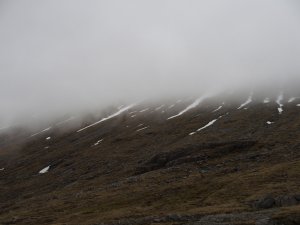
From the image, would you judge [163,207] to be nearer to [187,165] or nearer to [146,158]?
[187,165]

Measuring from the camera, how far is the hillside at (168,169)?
55.3 metres

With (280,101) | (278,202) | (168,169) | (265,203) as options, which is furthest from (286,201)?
(280,101)

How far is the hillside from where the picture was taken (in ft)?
181

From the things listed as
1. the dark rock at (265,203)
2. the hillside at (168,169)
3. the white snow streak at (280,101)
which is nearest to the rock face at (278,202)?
the dark rock at (265,203)

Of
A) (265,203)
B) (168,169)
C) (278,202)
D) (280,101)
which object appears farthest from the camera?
(280,101)

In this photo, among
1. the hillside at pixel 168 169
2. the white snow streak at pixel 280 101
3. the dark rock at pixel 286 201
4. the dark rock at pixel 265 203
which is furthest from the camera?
the white snow streak at pixel 280 101

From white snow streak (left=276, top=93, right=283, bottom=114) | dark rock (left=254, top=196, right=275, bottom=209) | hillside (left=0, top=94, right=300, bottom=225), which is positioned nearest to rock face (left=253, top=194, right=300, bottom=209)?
dark rock (left=254, top=196, right=275, bottom=209)

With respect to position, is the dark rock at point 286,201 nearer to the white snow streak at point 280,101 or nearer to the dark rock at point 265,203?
the dark rock at point 265,203

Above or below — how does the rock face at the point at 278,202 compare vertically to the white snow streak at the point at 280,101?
above

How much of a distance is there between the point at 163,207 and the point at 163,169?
3344cm

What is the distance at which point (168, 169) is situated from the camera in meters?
93.1

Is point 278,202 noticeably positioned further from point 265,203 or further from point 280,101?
point 280,101

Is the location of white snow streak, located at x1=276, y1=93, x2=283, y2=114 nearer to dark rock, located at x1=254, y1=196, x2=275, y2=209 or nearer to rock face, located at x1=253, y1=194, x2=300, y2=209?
dark rock, located at x1=254, y1=196, x2=275, y2=209

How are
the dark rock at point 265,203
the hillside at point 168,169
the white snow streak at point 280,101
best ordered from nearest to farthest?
the dark rock at point 265,203, the hillside at point 168,169, the white snow streak at point 280,101
